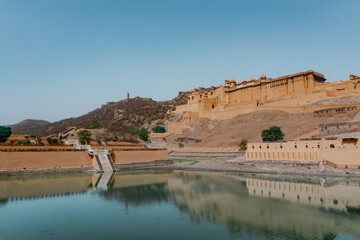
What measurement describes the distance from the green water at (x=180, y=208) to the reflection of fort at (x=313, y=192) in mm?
57

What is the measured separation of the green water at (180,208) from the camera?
44.4ft

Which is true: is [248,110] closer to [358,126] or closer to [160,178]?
[358,126]

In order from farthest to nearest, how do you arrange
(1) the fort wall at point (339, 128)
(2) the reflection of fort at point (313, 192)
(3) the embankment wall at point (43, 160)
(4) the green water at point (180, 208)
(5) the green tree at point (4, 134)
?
(5) the green tree at point (4, 134) < (1) the fort wall at point (339, 128) < (3) the embankment wall at point (43, 160) < (2) the reflection of fort at point (313, 192) < (4) the green water at point (180, 208)

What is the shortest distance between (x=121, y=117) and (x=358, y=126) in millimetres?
75121

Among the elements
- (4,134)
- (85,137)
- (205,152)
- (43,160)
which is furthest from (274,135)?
(4,134)

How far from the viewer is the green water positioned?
532 inches

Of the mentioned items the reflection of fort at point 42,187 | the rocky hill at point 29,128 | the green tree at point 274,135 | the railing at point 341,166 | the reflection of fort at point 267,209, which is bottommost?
the reflection of fort at point 267,209

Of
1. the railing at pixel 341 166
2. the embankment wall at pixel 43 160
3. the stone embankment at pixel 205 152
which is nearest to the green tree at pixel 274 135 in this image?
the stone embankment at pixel 205 152

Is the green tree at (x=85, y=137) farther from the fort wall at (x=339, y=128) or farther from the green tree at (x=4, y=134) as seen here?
the fort wall at (x=339, y=128)

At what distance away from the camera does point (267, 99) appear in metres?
63.5

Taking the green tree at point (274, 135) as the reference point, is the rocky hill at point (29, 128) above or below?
above

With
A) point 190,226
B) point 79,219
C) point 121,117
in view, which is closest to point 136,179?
point 79,219

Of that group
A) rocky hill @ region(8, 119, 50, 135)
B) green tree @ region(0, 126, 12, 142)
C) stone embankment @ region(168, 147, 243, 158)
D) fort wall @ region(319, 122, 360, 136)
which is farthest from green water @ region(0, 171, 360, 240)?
rocky hill @ region(8, 119, 50, 135)

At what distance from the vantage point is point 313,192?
22.2m
